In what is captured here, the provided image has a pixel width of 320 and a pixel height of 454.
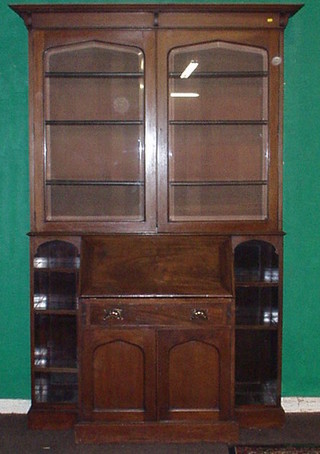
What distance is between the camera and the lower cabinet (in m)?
3.41

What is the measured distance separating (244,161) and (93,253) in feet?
3.55

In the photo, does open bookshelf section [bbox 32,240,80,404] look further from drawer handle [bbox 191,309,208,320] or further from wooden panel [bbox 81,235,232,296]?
drawer handle [bbox 191,309,208,320]

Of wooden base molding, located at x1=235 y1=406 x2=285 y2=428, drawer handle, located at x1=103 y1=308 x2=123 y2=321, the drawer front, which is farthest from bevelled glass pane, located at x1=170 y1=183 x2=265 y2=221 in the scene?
wooden base molding, located at x1=235 y1=406 x2=285 y2=428

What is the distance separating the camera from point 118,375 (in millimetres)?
3434

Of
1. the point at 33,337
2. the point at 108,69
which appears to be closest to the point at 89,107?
the point at 108,69

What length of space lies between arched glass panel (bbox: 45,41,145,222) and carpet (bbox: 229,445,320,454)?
1.44m

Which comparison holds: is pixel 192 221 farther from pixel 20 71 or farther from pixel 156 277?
pixel 20 71

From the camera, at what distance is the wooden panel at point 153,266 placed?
11.4 ft

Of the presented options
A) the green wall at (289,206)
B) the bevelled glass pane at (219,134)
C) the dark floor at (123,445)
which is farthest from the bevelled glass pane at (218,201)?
the dark floor at (123,445)

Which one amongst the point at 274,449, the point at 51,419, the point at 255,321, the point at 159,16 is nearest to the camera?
the point at 274,449

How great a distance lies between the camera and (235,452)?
331 cm

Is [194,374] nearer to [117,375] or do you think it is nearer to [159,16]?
[117,375]

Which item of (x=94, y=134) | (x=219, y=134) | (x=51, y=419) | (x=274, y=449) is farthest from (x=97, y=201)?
(x=274, y=449)

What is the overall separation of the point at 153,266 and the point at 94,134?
894mm
